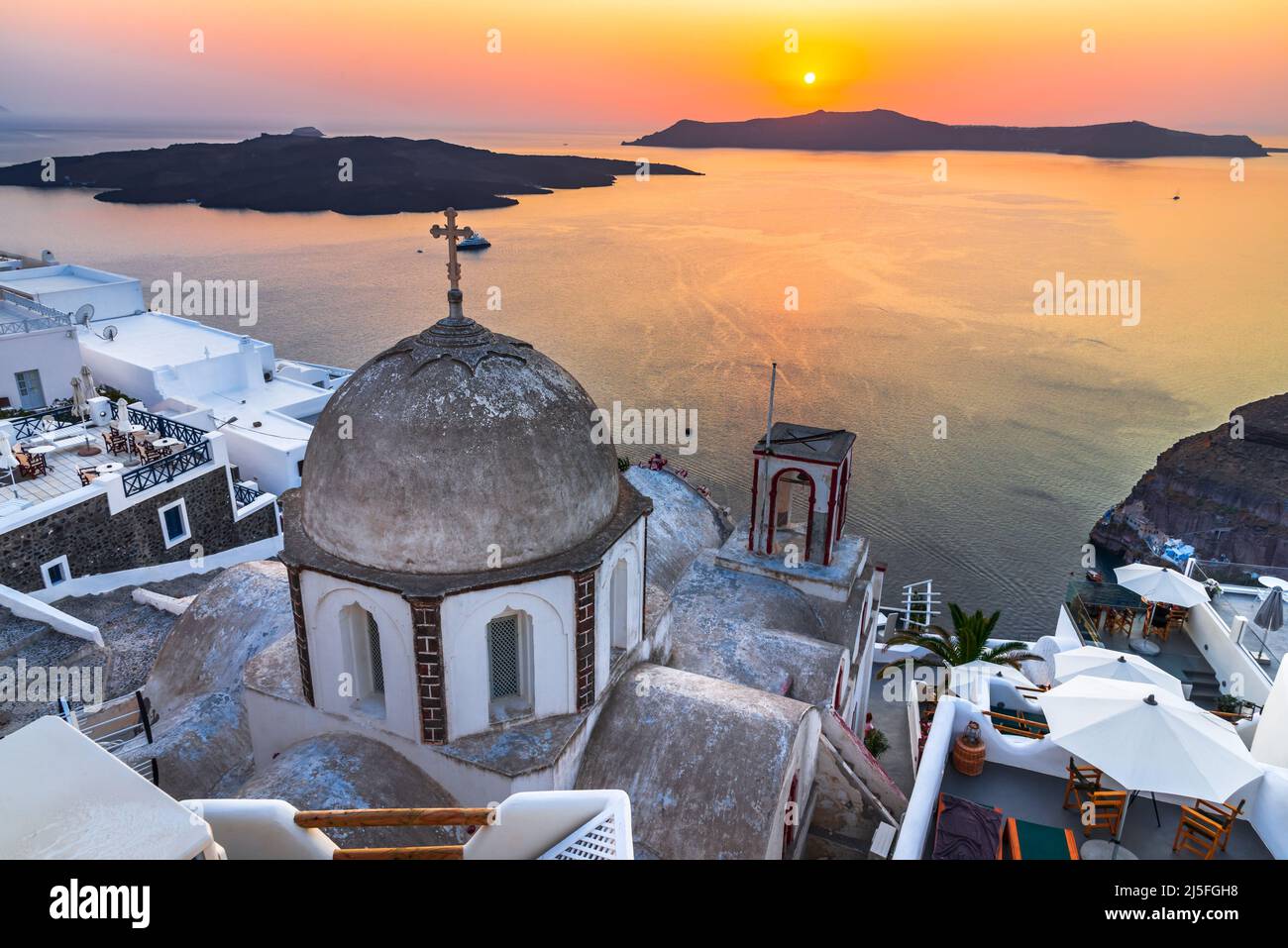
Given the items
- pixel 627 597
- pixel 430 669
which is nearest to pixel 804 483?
pixel 627 597

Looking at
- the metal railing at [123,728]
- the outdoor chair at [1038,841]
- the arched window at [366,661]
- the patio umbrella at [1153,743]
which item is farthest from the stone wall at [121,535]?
the patio umbrella at [1153,743]

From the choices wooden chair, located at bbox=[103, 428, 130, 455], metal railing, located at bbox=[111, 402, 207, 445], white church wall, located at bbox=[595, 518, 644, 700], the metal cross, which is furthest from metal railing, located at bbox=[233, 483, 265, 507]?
white church wall, located at bbox=[595, 518, 644, 700]

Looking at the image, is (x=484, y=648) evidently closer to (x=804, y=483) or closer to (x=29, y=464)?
(x=804, y=483)

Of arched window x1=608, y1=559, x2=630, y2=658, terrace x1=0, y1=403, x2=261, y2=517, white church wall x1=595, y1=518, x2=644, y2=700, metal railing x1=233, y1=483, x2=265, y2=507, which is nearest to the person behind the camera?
white church wall x1=595, y1=518, x2=644, y2=700

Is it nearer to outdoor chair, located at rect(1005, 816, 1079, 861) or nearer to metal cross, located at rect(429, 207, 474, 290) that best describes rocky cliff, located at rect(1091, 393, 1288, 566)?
outdoor chair, located at rect(1005, 816, 1079, 861)

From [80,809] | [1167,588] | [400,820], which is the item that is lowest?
[1167,588]
